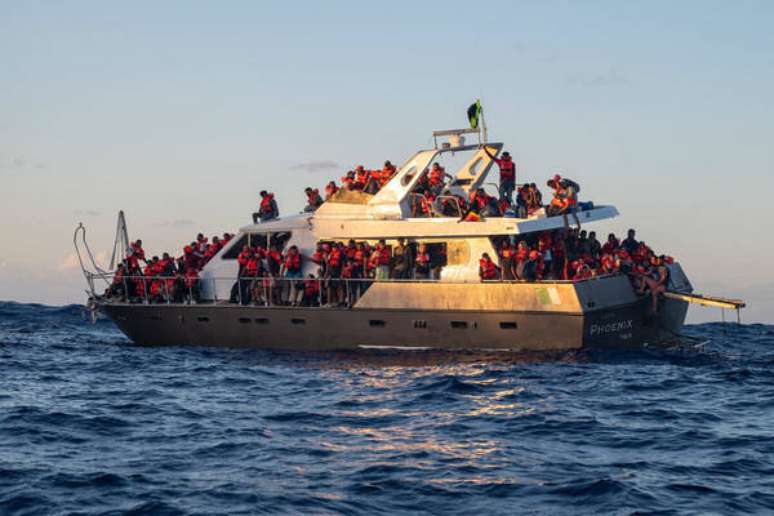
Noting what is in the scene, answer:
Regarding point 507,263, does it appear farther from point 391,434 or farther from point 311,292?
point 391,434

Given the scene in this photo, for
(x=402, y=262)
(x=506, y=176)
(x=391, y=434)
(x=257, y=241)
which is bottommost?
(x=391, y=434)

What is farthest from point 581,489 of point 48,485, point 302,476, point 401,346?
point 401,346

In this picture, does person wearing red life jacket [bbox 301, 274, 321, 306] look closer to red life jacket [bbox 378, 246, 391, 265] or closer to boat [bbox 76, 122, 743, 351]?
boat [bbox 76, 122, 743, 351]

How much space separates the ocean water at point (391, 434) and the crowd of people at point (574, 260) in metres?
1.78

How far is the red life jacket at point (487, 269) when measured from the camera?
23.5 m

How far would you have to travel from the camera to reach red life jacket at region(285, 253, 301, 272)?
85.2ft

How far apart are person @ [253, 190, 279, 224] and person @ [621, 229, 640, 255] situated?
916 centimetres

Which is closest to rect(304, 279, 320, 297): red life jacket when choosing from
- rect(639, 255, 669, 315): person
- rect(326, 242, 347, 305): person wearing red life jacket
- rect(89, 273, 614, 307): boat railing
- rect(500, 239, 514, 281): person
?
rect(89, 273, 614, 307): boat railing

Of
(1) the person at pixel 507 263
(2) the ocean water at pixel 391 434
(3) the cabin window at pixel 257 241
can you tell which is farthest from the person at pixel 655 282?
(3) the cabin window at pixel 257 241

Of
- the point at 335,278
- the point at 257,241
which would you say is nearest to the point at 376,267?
the point at 335,278

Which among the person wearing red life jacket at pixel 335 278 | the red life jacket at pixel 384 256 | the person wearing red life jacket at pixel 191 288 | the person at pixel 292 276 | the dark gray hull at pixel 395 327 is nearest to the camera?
the dark gray hull at pixel 395 327

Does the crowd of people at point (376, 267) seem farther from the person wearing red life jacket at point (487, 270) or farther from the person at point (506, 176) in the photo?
the person at point (506, 176)

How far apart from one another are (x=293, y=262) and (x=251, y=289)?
49.8 inches

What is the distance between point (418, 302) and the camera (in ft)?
78.6
